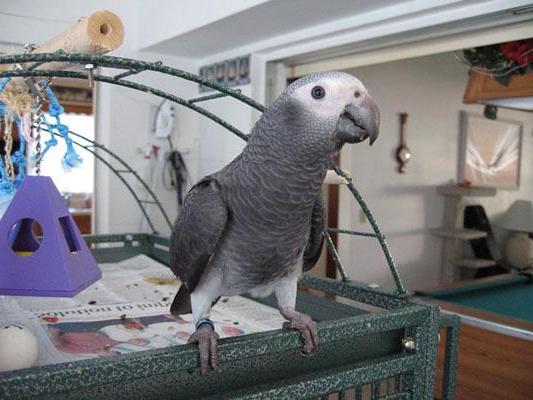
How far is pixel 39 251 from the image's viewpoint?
2.89 ft

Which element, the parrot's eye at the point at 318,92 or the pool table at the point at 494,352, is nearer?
the parrot's eye at the point at 318,92


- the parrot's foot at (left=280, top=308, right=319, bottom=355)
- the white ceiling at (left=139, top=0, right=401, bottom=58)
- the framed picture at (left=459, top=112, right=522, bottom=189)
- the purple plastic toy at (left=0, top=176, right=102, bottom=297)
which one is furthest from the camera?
the framed picture at (left=459, top=112, right=522, bottom=189)

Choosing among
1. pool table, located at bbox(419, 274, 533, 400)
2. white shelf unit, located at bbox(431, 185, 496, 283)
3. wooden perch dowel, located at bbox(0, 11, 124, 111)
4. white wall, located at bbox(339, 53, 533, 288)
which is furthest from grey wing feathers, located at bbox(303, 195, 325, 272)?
white shelf unit, located at bbox(431, 185, 496, 283)

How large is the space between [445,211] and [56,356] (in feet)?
11.9

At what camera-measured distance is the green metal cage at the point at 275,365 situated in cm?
52

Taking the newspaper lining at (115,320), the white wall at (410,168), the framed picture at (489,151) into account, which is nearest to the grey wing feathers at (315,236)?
the newspaper lining at (115,320)

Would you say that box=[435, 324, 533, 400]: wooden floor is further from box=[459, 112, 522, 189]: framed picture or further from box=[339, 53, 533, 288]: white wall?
box=[459, 112, 522, 189]: framed picture

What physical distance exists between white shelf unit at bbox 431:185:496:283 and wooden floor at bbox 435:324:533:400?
189cm

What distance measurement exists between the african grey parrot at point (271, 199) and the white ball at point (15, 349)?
0.25 meters

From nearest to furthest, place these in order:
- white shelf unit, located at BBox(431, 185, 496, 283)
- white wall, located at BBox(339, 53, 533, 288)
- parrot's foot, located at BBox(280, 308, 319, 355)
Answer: parrot's foot, located at BBox(280, 308, 319, 355) → white wall, located at BBox(339, 53, 533, 288) → white shelf unit, located at BBox(431, 185, 496, 283)

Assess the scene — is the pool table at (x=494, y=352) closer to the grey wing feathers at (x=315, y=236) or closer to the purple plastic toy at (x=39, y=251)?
the grey wing feathers at (x=315, y=236)

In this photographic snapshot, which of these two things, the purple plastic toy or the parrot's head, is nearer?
the parrot's head

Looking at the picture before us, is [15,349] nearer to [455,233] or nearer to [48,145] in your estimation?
[48,145]

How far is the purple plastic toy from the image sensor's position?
87 centimetres
